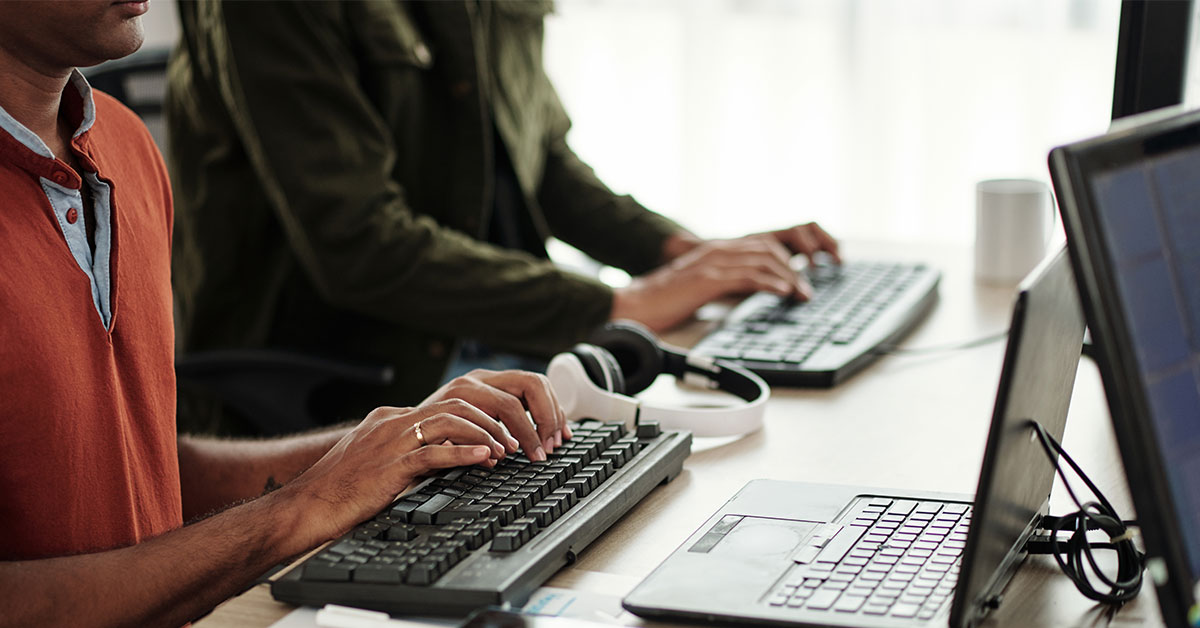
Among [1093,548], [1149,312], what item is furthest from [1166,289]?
[1093,548]

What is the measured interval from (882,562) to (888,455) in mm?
288

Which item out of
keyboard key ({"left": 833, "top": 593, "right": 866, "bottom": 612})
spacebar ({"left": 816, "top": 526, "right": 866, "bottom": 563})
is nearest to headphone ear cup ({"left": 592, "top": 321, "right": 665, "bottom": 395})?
spacebar ({"left": 816, "top": 526, "right": 866, "bottom": 563})

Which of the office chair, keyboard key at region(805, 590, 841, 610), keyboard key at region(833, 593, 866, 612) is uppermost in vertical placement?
keyboard key at region(833, 593, 866, 612)

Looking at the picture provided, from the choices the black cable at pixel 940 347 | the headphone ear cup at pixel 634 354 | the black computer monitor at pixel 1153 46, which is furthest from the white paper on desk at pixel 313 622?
the black computer monitor at pixel 1153 46

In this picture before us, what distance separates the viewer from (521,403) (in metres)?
1.01

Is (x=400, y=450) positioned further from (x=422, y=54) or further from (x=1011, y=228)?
(x=1011, y=228)

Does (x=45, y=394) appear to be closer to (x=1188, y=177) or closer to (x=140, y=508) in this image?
(x=140, y=508)

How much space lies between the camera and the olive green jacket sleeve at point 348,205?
1.57m

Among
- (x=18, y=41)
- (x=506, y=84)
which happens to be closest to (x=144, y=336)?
(x=18, y=41)

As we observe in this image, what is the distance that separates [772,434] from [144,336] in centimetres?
55

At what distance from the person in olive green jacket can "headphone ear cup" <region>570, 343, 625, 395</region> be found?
396mm

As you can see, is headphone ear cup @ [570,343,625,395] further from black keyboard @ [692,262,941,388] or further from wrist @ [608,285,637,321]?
wrist @ [608,285,637,321]

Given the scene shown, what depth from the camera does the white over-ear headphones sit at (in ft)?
3.70

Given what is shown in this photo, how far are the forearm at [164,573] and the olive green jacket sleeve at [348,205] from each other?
29.1 inches
